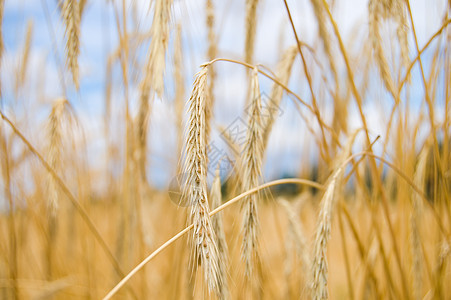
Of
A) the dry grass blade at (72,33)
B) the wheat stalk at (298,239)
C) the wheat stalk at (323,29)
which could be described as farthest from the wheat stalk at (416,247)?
the dry grass blade at (72,33)

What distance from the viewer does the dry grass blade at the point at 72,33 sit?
76 cm

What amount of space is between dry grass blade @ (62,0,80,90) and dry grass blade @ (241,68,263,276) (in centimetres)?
41

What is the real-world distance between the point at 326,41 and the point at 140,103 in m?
0.60

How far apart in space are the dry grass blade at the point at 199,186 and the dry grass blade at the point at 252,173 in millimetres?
92

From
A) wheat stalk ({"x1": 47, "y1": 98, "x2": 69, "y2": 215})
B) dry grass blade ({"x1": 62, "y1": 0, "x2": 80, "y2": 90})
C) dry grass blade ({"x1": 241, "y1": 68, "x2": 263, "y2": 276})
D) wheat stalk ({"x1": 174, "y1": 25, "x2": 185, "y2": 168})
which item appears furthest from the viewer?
wheat stalk ({"x1": 174, "y1": 25, "x2": 185, "y2": 168})

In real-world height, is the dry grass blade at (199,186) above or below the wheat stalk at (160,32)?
below

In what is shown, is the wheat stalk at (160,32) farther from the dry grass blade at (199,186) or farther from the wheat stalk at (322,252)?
the wheat stalk at (322,252)

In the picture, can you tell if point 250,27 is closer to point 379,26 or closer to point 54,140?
point 379,26

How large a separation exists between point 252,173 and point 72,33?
511mm

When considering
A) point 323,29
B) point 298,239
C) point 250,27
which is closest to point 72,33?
point 250,27

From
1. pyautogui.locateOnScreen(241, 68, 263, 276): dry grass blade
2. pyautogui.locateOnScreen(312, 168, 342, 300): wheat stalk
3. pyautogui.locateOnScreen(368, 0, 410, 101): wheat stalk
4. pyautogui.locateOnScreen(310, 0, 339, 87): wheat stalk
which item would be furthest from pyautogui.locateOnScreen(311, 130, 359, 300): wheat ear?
pyautogui.locateOnScreen(310, 0, 339, 87): wheat stalk

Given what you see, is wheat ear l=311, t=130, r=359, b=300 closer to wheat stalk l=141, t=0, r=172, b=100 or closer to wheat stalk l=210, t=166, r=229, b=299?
wheat stalk l=210, t=166, r=229, b=299

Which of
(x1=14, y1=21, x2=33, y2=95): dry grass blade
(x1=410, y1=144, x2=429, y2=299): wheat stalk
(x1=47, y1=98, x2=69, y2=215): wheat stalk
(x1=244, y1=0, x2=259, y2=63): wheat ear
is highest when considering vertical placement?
(x1=14, y1=21, x2=33, y2=95): dry grass blade

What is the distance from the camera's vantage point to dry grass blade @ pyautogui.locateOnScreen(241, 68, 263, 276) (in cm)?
63
